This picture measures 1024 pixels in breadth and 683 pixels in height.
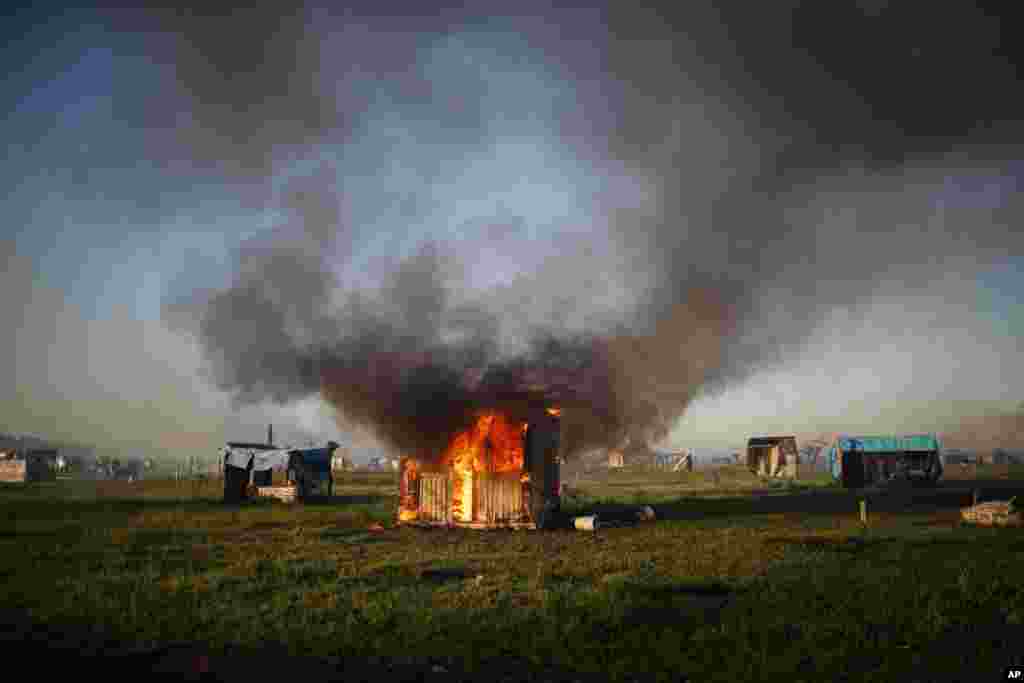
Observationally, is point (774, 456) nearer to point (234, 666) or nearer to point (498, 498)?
point (498, 498)

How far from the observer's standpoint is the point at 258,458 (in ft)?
146

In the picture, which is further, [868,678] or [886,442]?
[886,442]

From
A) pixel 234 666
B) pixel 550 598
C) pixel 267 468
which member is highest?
pixel 267 468

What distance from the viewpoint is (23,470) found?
202 ft

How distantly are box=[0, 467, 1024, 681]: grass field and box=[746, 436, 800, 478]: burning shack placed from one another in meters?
38.2

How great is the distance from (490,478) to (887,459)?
128 feet

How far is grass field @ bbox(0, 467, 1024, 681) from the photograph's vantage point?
10.0m

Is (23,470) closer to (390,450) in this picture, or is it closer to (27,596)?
(390,450)

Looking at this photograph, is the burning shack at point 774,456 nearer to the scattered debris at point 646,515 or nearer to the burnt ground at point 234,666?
the scattered debris at point 646,515

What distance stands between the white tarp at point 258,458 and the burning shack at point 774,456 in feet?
151

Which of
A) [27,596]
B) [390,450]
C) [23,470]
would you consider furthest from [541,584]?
[23,470]

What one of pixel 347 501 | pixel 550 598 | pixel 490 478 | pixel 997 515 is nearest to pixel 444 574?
pixel 550 598

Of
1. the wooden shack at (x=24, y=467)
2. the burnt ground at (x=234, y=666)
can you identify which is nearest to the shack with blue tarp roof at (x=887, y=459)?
the burnt ground at (x=234, y=666)

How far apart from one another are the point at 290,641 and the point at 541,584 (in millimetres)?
Result: 6272
